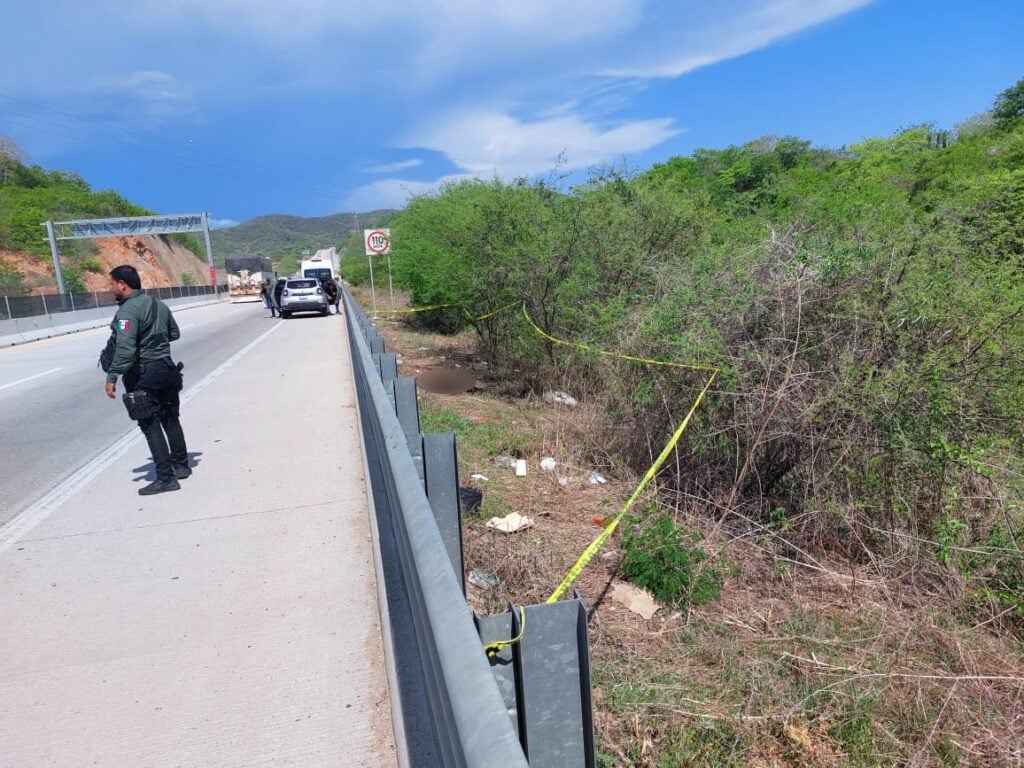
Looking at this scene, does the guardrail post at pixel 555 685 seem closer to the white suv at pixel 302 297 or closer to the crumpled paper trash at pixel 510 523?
the crumpled paper trash at pixel 510 523

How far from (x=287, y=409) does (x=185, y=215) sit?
55105 mm

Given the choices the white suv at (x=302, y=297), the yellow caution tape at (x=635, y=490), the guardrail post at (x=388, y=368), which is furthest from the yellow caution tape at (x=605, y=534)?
the white suv at (x=302, y=297)

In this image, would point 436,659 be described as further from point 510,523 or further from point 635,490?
point 635,490

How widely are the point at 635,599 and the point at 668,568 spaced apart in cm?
33

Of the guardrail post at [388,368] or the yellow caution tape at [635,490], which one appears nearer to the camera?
the yellow caution tape at [635,490]

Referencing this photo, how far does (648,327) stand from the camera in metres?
6.43

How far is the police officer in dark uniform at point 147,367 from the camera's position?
550 centimetres

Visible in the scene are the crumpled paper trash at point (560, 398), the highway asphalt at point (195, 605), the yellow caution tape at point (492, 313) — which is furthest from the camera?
the yellow caution tape at point (492, 313)

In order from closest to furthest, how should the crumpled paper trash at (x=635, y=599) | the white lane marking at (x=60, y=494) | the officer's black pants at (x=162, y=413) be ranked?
1. the crumpled paper trash at (x=635, y=599)
2. the white lane marking at (x=60, y=494)
3. the officer's black pants at (x=162, y=413)

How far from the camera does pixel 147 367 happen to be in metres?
5.69

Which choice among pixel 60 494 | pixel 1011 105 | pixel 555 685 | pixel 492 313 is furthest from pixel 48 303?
pixel 1011 105

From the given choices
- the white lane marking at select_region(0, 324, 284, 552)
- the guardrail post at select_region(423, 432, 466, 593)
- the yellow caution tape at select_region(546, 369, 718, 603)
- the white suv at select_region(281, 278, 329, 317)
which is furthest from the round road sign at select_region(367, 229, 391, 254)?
the guardrail post at select_region(423, 432, 466, 593)

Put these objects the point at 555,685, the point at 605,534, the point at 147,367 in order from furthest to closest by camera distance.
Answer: the point at 147,367 → the point at 605,534 → the point at 555,685

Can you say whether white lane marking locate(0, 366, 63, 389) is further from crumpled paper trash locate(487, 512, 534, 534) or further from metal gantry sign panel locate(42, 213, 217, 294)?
metal gantry sign panel locate(42, 213, 217, 294)
